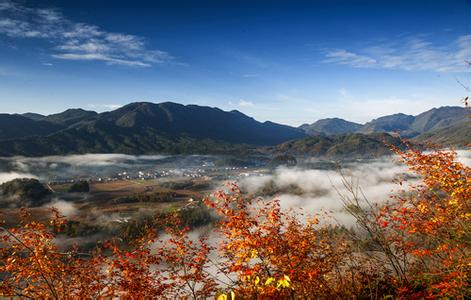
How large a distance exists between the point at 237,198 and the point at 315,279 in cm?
502

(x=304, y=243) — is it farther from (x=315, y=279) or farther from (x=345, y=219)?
(x=345, y=219)

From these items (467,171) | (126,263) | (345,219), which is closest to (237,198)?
(126,263)

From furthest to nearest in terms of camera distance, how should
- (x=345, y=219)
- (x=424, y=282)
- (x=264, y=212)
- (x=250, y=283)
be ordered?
(x=345, y=219) → (x=264, y=212) → (x=424, y=282) → (x=250, y=283)

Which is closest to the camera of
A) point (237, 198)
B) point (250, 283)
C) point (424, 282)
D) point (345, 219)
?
point (250, 283)

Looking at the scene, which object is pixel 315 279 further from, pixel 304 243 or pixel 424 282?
pixel 424 282

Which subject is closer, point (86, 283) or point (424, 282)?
point (424, 282)

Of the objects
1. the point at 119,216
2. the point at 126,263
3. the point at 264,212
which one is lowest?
the point at 119,216

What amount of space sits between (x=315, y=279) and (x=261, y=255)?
2.91m

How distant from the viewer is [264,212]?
1627 centimetres

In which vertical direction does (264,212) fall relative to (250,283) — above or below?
above

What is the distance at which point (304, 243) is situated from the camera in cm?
1589

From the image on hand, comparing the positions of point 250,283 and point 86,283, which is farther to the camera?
point 86,283

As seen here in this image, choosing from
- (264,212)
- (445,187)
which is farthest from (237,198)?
(445,187)

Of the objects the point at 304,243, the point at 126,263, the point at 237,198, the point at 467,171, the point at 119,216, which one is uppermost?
the point at 467,171
